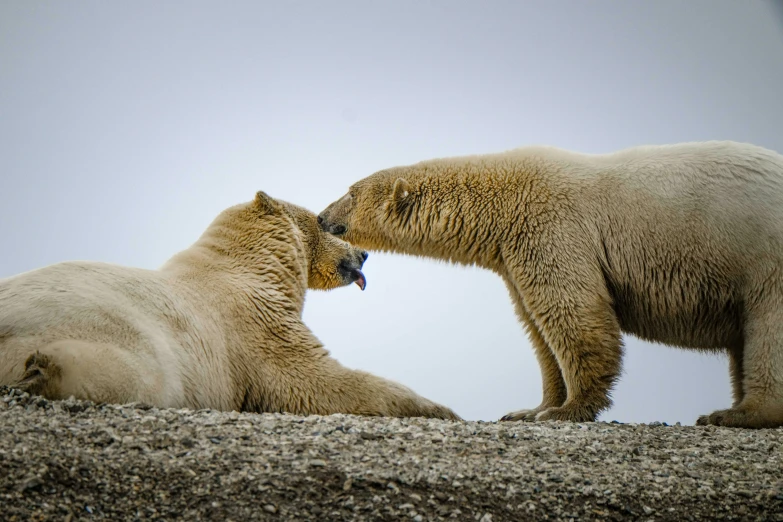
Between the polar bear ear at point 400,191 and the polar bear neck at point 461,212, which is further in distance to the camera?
the polar bear ear at point 400,191

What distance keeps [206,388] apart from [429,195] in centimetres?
297

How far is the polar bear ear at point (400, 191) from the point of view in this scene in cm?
760

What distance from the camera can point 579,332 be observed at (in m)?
6.44

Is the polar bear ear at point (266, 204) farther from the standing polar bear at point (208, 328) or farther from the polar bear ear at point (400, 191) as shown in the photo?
the polar bear ear at point (400, 191)

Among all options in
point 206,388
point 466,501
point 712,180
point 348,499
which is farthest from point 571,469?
point 712,180

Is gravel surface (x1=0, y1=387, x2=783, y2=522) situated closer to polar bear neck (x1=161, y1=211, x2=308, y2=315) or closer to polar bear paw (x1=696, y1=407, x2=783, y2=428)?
polar bear paw (x1=696, y1=407, x2=783, y2=428)

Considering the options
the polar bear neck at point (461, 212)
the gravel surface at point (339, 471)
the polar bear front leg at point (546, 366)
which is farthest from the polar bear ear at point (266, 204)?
the gravel surface at point (339, 471)

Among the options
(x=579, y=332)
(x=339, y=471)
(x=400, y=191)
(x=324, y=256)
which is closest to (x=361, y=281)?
(x=324, y=256)

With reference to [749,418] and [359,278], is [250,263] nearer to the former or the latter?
[359,278]

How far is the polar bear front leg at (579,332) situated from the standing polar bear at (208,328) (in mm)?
1210

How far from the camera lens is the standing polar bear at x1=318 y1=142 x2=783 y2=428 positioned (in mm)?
6348

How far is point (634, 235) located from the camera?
671 cm

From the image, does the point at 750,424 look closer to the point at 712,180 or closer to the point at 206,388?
the point at 712,180

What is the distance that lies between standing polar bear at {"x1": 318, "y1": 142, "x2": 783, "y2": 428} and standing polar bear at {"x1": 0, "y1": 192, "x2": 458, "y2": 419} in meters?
1.24
